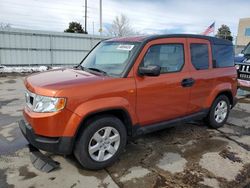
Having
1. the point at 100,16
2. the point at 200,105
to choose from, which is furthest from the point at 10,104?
the point at 100,16

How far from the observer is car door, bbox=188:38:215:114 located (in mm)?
4723

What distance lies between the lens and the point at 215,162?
405 cm

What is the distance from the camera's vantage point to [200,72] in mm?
4816

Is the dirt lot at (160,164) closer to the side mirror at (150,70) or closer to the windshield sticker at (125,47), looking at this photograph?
the side mirror at (150,70)

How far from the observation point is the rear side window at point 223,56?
5.27 metres

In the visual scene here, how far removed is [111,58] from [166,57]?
3.03 feet

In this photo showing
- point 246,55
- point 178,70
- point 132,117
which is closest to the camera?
point 132,117

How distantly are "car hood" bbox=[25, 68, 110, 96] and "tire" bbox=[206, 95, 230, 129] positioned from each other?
281cm

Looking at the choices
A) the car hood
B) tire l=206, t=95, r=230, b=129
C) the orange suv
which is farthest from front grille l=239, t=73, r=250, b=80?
the car hood

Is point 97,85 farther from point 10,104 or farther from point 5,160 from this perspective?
point 10,104

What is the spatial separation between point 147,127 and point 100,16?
2475 centimetres

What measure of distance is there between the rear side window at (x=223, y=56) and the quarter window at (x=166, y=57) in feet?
3.61

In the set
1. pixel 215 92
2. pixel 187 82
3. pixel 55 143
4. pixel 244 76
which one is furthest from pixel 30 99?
pixel 244 76

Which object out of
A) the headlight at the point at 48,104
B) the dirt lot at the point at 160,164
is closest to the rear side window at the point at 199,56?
the dirt lot at the point at 160,164
